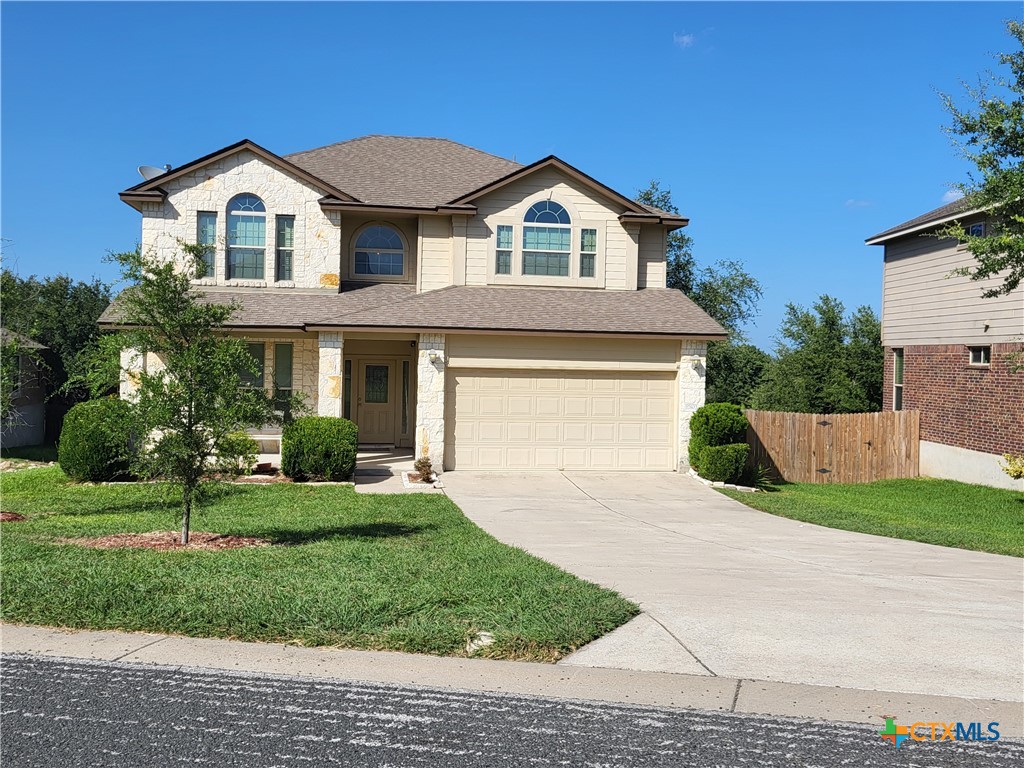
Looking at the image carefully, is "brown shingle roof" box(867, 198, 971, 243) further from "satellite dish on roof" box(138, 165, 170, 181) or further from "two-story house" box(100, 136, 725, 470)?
"satellite dish on roof" box(138, 165, 170, 181)

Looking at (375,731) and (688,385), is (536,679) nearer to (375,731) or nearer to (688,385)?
(375,731)

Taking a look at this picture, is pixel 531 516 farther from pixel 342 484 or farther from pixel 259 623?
pixel 259 623

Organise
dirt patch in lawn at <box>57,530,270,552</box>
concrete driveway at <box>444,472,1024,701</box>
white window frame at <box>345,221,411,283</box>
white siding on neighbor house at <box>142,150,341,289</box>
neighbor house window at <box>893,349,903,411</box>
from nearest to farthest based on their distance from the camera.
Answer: concrete driveway at <box>444,472,1024,701</box>, dirt patch in lawn at <box>57,530,270,552</box>, white siding on neighbor house at <box>142,150,341,289</box>, white window frame at <box>345,221,411,283</box>, neighbor house window at <box>893,349,903,411</box>

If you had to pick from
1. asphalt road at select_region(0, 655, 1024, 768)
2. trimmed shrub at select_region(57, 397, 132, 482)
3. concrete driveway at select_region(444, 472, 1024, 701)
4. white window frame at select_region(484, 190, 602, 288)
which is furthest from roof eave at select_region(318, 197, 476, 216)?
asphalt road at select_region(0, 655, 1024, 768)

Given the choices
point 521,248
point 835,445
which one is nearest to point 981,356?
point 835,445

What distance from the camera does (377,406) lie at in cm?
2153

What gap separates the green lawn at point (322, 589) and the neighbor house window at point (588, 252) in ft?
30.3

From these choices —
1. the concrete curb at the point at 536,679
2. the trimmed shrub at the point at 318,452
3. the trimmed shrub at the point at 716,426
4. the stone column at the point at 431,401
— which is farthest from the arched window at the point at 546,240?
the concrete curb at the point at 536,679

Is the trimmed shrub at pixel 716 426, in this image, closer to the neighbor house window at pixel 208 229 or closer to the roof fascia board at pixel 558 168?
the roof fascia board at pixel 558 168

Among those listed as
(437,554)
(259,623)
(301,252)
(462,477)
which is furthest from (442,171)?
(259,623)

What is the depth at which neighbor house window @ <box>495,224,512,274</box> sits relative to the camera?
1942cm

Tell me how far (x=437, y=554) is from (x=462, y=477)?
7846mm

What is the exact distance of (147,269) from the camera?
946 centimetres

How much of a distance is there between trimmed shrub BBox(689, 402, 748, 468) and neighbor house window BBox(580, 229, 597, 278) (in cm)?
409
